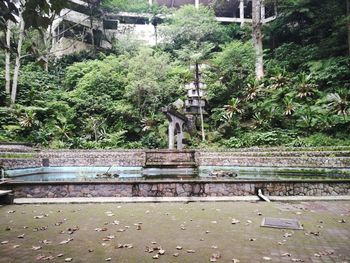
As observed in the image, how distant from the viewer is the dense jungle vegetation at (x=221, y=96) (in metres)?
20.0

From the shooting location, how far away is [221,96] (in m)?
25.3

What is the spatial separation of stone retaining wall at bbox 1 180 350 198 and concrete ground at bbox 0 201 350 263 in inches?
61.3

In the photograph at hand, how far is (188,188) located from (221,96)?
17920 millimetres

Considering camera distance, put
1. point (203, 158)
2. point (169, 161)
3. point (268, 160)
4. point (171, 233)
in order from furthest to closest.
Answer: point (169, 161), point (203, 158), point (268, 160), point (171, 233)

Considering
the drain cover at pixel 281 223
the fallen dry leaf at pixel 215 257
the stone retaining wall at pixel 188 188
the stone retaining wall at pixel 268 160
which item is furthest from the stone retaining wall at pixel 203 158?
the fallen dry leaf at pixel 215 257

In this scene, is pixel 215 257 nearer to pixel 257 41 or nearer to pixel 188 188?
pixel 188 188

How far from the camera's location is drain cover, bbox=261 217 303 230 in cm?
485

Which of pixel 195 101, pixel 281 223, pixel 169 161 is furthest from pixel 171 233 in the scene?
pixel 195 101

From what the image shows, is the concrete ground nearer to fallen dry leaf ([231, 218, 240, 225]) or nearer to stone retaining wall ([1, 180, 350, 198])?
fallen dry leaf ([231, 218, 240, 225])

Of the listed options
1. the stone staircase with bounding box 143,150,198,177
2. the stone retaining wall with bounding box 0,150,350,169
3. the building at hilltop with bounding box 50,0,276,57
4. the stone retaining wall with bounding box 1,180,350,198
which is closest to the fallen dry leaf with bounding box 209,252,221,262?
the stone retaining wall with bounding box 1,180,350,198

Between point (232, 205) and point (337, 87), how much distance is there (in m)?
18.1

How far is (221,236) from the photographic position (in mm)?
4324

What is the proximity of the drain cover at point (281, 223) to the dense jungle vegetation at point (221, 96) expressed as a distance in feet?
45.1

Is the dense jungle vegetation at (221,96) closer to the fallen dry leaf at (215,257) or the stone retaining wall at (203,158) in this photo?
the stone retaining wall at (203,158)
